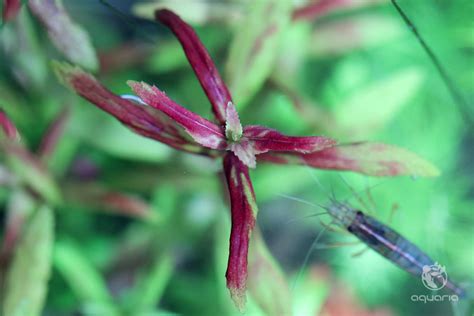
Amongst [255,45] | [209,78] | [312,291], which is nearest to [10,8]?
[209,78]

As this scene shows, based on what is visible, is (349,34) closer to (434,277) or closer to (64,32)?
→ (434,277)

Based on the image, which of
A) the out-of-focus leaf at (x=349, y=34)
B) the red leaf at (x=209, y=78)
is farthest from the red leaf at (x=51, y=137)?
the out-of-focus leaf at (x=349, y=34)

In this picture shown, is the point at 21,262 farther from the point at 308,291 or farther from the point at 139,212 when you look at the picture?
the point at 308,291

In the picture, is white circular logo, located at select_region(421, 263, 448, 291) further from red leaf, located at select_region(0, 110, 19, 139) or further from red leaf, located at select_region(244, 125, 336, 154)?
red leaf, located at select_region(0, 110, 19, 139)

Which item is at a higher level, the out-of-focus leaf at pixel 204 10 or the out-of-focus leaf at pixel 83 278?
the out-of-focus leaf at pixel 204 10

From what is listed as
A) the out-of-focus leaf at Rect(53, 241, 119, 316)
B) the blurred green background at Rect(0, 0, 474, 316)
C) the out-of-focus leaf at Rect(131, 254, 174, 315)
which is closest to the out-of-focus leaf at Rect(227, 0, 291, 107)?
the blurred green background at Rect(0, 0, 474, 316)

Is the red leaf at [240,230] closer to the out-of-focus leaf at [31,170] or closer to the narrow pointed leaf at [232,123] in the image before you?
the narrow pointed leaf at [232,123]
